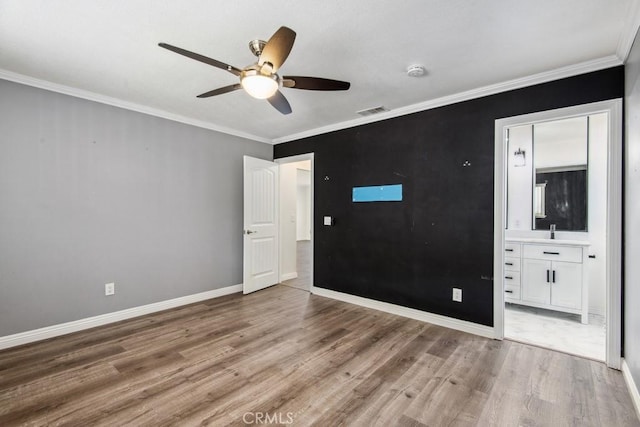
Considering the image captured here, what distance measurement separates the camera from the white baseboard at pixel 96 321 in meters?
2.72

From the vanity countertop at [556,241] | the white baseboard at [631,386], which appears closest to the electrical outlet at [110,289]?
the white baseboard at [631,386]

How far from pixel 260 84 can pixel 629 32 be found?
8.18 ft

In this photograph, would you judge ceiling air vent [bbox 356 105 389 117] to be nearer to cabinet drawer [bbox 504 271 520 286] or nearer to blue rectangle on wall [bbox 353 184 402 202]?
blue rectangle on wall [bbox 353 184 402 202]

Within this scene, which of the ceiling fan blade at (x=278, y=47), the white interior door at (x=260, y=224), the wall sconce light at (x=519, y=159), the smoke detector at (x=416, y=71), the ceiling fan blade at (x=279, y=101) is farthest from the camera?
the white interior door at (x=260, y=224)

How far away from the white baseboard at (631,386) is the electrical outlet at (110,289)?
4581 mm

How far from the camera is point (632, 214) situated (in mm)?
2045

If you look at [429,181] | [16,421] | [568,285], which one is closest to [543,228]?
[568,285]

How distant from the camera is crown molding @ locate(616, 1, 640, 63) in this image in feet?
5.75

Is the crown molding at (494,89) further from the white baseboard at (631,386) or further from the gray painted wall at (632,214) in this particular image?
the white baseboard at (631,386)

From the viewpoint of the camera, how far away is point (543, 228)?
397 cm

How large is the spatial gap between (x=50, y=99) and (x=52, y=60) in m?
0.67

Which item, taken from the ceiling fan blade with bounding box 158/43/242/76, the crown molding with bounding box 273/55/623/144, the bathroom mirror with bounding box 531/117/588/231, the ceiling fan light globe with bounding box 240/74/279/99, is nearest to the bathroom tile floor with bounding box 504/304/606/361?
the bathroom mirror with bounding box 531/117/588/231

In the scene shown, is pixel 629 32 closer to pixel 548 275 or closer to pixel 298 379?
pixel 548 275

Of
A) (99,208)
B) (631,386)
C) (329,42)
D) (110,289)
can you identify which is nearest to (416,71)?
(329,42)
